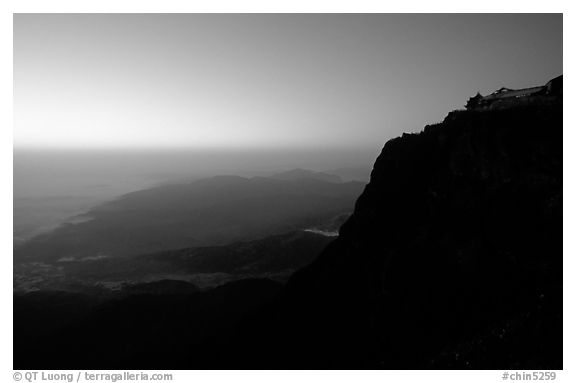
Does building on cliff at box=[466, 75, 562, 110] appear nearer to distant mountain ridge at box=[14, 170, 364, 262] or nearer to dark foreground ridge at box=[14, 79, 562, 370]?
dark foreground ridge at box=[14, 79, 562, 370]

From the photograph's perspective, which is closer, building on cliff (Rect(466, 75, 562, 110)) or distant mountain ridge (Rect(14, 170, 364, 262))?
building on cliff (Rect(466, 75, 562, 110))

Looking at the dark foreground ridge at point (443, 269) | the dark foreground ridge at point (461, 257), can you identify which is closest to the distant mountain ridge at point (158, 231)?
the dark foreground ridge at point (443, 269)

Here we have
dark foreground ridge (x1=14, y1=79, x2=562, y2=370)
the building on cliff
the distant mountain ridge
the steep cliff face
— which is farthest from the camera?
the distant mountain ridge

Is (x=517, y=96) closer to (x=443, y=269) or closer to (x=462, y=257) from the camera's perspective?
(x=462, y=257)

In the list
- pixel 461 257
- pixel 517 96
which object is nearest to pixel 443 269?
pixel 461 257

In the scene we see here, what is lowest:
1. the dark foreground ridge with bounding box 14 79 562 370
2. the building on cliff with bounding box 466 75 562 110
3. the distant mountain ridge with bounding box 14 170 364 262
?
the distant mountain ridge with bounding box 14 170 364 262

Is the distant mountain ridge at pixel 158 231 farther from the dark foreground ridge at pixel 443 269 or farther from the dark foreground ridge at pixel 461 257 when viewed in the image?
the dark foreground ridge at pixel 461 257

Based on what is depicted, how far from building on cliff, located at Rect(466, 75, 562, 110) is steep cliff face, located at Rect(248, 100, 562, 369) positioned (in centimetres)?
134

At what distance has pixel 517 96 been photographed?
27.6m

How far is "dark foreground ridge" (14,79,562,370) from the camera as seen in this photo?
20.2m

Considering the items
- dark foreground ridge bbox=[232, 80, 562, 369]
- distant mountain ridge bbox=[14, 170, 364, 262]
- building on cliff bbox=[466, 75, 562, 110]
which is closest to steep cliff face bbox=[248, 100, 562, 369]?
dark foreground ridge bbox=[232, 80, 562, 369]

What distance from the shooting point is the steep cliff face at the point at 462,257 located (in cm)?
1925

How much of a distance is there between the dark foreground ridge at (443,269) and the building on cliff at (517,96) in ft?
A: 2.86

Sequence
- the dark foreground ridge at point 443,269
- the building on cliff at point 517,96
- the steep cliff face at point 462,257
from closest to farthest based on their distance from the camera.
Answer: the steep cliff face at point 462,257 → the dark foreground ridge at point 443,269 → the building on cliff at point 517,96
